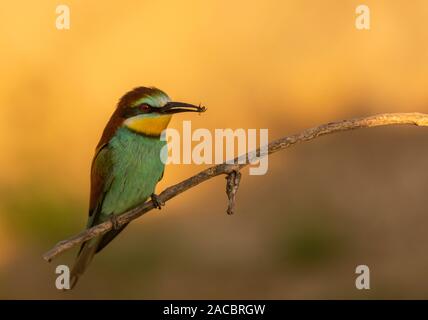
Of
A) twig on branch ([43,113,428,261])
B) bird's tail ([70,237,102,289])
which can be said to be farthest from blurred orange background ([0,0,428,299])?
twig on branch ([43,113,428,261])

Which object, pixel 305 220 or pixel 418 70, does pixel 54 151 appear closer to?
pixel 305 220

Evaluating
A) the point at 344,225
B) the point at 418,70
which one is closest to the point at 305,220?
the point at 344,225

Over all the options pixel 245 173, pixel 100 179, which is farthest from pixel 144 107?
pixel 245 173

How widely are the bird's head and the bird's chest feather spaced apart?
34 millimetres

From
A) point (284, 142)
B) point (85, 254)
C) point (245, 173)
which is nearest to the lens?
point (284, 142)

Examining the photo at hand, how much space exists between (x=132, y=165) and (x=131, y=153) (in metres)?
0.04

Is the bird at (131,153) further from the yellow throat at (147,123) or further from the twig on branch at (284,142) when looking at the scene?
the twig on branch at (284,142)

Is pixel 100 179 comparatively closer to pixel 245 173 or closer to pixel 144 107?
pixel 144 107

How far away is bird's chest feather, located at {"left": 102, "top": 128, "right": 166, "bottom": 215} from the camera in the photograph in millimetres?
3654

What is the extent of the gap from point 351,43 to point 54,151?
1.88 meters

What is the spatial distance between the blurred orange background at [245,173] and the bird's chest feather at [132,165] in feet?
4.76

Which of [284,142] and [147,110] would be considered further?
[147,110]

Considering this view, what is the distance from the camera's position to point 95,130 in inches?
217

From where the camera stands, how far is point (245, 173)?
5668 millimetres
